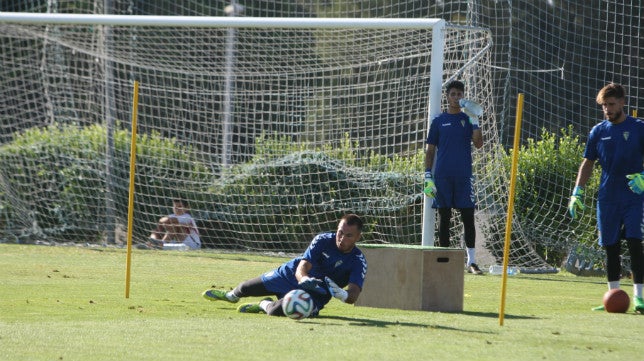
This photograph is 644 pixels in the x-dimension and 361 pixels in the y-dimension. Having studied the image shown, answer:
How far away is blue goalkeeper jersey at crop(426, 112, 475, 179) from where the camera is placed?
13.2m

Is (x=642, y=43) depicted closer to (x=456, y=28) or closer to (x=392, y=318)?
(x=456, y=28)

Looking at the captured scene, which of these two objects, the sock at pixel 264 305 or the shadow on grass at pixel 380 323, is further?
the sock at pixel 264 305

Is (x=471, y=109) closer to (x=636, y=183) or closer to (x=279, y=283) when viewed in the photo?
(x=636, y=183)

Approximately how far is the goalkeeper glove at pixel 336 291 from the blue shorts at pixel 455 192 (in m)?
4.96

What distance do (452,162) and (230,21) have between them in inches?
166

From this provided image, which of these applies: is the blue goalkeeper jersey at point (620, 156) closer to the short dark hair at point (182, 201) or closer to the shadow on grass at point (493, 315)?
the shadow on grass at point (493, 315)

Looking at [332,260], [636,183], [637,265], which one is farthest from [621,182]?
[332,260]

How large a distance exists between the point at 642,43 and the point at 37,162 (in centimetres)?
1041

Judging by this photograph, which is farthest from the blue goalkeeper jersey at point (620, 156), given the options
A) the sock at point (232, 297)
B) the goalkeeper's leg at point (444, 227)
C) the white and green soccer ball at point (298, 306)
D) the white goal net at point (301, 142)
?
the white goal net at point (301, 142)

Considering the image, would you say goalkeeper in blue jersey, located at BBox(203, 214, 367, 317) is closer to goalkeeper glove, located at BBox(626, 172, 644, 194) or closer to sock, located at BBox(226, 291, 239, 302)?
sock, located at BBox(226, 291, 239, 302)

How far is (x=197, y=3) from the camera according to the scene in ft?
84.7

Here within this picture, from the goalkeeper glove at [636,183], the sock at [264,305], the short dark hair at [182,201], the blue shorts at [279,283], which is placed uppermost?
the goalkeeper glove at [636,183]

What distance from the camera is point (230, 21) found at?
51.9ft

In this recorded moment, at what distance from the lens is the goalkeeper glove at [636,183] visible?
31.5 feet
